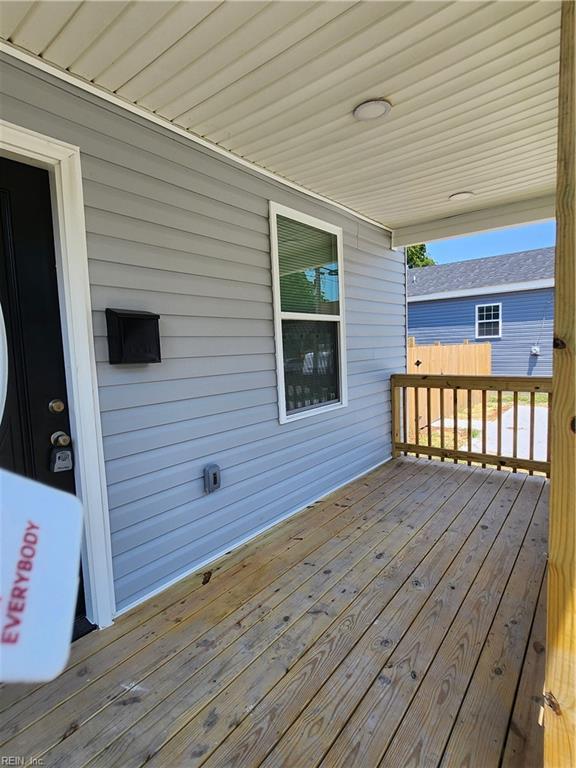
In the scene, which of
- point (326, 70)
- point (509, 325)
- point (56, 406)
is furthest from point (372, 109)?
point (509, 325)

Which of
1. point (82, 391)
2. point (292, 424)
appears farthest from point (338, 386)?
point (82, 391)

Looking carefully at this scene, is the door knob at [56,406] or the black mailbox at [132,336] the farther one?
the black mailbox at [132,336]

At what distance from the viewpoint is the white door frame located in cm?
176

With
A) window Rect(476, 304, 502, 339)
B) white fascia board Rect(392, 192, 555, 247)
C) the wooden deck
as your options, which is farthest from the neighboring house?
the wooden deck

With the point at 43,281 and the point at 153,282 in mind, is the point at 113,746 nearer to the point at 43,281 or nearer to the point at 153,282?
the point at 43,281

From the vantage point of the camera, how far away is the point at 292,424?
3.13m

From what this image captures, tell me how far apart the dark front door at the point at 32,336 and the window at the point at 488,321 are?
39.5 feet

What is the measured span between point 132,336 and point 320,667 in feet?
5.52

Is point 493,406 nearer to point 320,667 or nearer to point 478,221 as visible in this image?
point 478,221

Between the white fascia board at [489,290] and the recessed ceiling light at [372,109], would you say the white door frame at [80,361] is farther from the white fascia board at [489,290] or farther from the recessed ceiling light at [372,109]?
the white fascia board at [489,290]

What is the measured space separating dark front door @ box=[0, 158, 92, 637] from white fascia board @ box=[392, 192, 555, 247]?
3.65 m

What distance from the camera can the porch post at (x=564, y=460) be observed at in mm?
970

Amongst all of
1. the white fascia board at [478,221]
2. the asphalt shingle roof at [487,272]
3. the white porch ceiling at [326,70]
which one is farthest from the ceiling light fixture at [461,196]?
the asphalt shingle roof at [487,272]

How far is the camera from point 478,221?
4027mm
